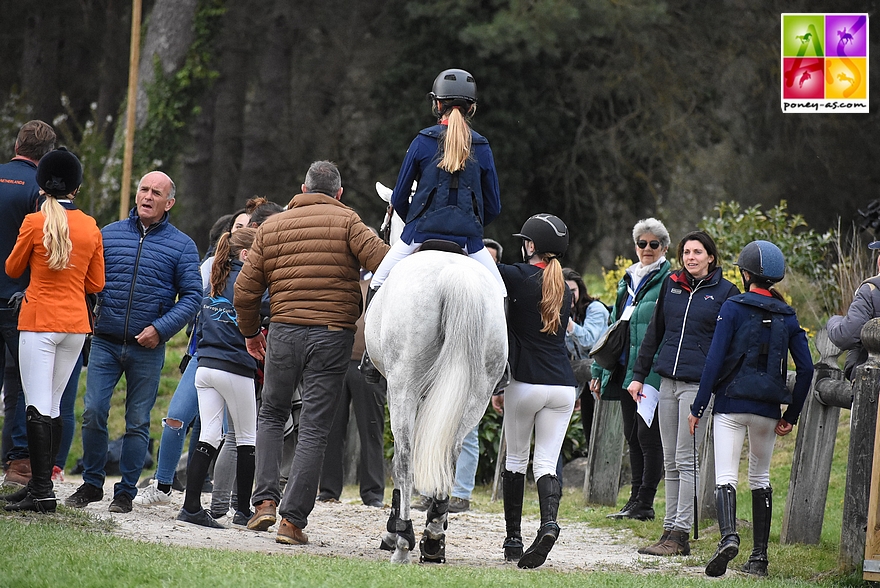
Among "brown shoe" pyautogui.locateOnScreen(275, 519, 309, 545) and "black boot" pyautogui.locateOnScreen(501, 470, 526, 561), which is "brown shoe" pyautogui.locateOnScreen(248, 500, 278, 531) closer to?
"brown shoe" pyautogui.locateOnScreen(275, 519, 309, 545)

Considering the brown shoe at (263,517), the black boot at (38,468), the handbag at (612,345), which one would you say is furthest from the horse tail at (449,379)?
the handbag at (612,345)

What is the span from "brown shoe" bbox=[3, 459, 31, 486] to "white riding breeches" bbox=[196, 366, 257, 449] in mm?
1423

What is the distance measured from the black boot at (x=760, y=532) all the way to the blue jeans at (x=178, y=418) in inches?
152

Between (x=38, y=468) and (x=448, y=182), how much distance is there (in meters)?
3.15

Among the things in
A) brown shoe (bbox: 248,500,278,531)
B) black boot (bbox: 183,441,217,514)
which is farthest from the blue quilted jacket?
brown shoe (bbox: 248,500,278,531)

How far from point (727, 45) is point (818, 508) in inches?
690

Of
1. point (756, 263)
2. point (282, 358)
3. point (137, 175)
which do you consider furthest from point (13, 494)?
point (137, 175)

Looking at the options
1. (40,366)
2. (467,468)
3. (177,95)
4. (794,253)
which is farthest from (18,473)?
(177,95)

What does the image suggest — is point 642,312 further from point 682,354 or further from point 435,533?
point 435,533

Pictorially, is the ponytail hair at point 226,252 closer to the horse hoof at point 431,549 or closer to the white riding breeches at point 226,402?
the white riding breeches at point 226,402

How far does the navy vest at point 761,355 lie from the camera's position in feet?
22.4

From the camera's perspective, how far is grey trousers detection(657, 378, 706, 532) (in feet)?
25.6

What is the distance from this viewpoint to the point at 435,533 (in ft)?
21.1

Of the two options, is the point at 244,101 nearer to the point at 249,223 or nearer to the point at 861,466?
the point at 249,223
